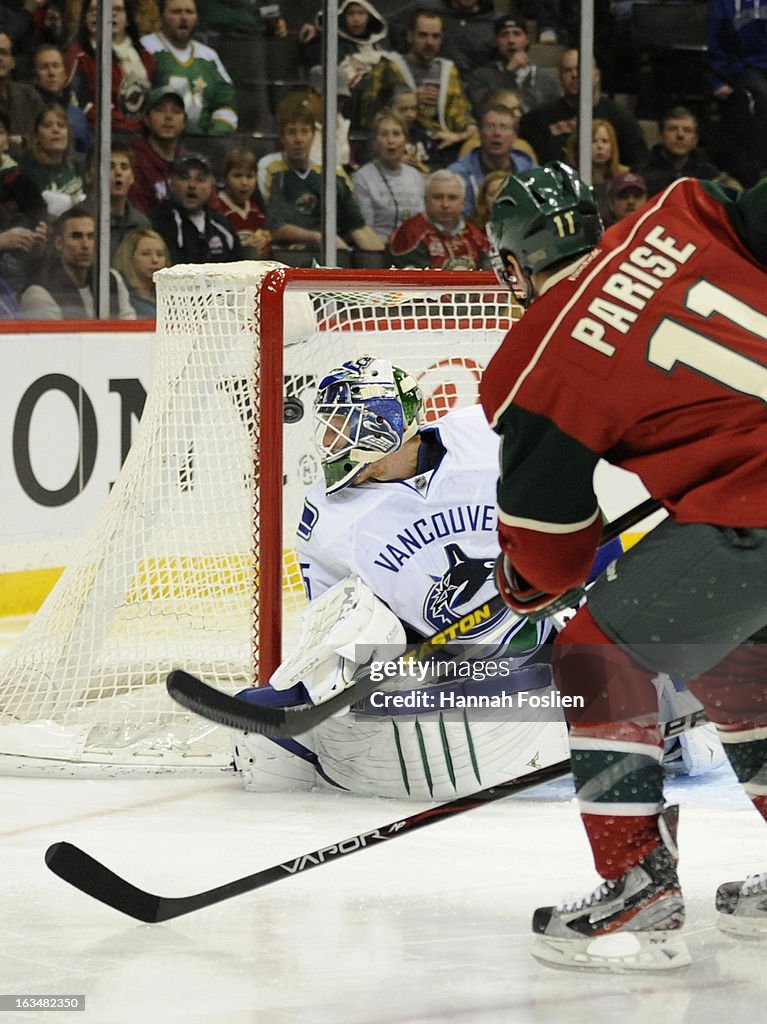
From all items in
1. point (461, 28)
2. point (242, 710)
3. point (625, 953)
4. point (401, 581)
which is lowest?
point (625, 953)

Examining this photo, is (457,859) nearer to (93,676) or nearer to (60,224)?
(93,676)

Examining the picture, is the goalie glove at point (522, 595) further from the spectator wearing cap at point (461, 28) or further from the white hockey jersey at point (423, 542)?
the spectator wearing cap at point (461, 28)

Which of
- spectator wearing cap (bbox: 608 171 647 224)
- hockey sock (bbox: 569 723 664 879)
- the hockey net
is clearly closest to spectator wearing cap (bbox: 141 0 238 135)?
spectator wearing cap (bbox: 608 171 647 224)

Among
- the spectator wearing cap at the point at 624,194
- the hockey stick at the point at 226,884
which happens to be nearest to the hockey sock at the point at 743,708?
the hockey stick at the point at 226,884

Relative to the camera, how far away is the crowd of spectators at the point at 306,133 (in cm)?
521

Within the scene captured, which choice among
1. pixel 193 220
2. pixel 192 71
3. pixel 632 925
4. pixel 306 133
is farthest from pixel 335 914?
pixel 192 71

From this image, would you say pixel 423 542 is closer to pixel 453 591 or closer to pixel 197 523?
pixel 453 591

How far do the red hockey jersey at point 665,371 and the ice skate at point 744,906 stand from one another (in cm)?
54

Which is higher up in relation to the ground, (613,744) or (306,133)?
(306,133)

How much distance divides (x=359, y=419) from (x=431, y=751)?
0.56 meters

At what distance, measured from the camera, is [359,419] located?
289 cm

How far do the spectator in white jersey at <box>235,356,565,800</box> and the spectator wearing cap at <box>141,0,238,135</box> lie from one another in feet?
9.69

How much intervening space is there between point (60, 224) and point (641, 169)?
220 centimetres

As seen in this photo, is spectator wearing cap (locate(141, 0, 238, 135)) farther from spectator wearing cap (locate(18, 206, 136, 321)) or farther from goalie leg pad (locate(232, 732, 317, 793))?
goalie leg pad (locate(232, 732, 317, 793))
